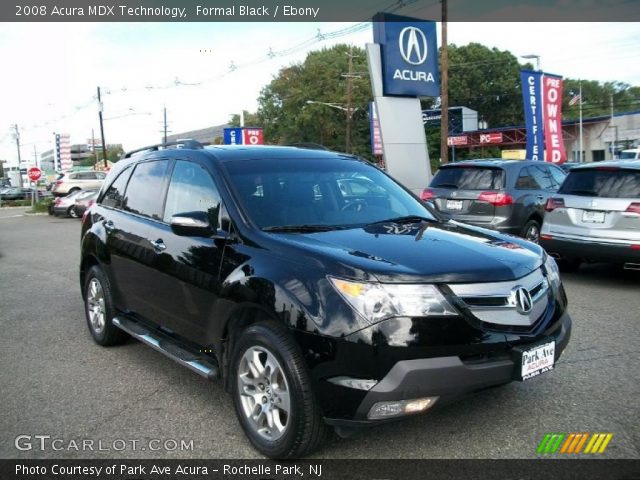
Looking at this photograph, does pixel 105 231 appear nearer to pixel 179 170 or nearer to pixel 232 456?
pixel 179 170

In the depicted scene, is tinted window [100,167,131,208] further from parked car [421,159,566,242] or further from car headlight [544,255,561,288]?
parked car [421,159,566,242]

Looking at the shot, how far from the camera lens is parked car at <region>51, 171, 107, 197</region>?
3375 cm

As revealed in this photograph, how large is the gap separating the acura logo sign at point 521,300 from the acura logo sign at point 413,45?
41.1 ft

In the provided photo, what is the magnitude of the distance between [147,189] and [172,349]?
1449 millimetres

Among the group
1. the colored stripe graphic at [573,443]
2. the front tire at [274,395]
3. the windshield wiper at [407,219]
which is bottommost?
the colored stripe graphic at [573,443]

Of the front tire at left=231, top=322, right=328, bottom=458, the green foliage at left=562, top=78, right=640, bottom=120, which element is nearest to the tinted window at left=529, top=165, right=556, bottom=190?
the front tire at left=231, top=322, right=328, bottom=458

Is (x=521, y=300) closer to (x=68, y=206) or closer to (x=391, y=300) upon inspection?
(x=391, y=300)

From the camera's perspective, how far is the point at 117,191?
543 cm

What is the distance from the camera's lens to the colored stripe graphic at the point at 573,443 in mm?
3266

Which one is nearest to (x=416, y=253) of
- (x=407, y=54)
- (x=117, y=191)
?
(x=117, y=191)

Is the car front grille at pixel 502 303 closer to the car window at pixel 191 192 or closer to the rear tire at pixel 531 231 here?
the car window at pixel 191 192

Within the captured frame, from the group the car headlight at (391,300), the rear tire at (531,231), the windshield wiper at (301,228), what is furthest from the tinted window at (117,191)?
the rear tire at (531,231)

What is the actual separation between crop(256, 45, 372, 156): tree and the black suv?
184 feet

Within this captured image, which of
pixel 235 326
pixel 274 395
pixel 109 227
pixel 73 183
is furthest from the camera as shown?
pixel 73 183
